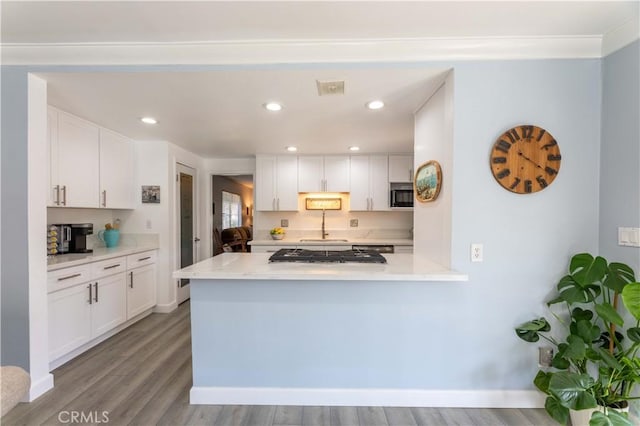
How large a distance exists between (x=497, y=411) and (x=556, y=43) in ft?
8.00

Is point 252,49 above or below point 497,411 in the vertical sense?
above

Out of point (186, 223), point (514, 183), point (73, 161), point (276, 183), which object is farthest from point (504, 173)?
point (186, 223)

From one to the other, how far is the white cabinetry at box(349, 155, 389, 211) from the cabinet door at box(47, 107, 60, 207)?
344cm

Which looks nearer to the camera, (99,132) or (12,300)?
(12,300)

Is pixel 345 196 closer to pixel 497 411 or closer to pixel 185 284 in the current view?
pixel 185 284

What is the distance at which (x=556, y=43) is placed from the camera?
5.98 feet

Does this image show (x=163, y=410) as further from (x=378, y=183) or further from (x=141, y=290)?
(x=378, y=183)

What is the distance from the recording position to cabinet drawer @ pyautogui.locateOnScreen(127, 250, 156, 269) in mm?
3215

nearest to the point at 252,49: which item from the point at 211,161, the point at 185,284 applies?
the point at 211,161

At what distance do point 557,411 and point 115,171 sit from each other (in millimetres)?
4399

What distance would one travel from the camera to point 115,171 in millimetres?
3342

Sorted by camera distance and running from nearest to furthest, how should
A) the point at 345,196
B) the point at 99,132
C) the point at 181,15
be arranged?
the point at 181,15
the point at 99,132
the point at 345,196

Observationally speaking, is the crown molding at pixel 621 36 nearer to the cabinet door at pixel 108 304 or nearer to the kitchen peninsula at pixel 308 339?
the kitchen peninsula at pixel 308 339

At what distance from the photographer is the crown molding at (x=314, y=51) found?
1821 mm
